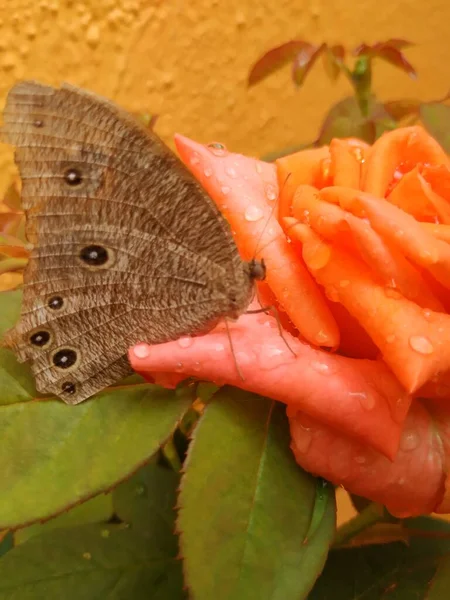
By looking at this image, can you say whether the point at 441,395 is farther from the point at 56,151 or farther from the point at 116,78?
the point at 116,78

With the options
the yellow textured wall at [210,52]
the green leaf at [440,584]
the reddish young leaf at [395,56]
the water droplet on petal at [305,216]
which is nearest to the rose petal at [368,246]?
the water droplet on petal at [305,216]

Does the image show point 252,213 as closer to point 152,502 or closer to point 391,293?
point 391,293

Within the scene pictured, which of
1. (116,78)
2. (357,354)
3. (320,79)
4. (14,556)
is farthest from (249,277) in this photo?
(320,79)

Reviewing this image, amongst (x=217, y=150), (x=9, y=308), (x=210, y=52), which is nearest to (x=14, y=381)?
(x=9, y=308)

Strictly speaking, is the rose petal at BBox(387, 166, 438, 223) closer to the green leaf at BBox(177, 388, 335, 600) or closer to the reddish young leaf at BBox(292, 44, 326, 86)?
the green leaf at BBox(177, 388, 335, 600)

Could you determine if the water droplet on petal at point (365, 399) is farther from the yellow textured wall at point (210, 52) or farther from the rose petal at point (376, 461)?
the yellow textured wall at point (210, 52)
